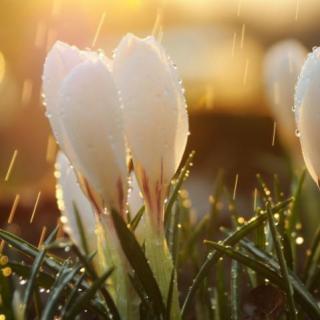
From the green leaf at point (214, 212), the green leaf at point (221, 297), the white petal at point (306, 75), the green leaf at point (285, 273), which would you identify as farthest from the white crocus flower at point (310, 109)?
the green leaf at point (214, 212)

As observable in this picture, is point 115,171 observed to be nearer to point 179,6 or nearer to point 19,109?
point 19,109

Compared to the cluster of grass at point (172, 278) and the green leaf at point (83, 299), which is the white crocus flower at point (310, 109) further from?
the green leaf at point (83, 299)

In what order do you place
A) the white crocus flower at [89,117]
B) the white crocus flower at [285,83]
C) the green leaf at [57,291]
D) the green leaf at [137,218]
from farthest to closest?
the white crocus flower at [285,83] < the green leaf at [137,218] < the white crocus flower at [89,117] < the green leaf at [57,291]

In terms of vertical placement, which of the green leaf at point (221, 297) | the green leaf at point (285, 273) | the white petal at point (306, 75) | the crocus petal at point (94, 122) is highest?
the white petal at point (306, 75)

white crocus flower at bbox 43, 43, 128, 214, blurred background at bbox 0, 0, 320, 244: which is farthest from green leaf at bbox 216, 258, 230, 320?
blurred background at bbox 0, 0, 320, 244

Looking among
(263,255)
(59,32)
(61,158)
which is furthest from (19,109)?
(263,255)

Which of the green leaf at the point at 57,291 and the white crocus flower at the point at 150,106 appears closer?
the green leaf at the point at 57,291
